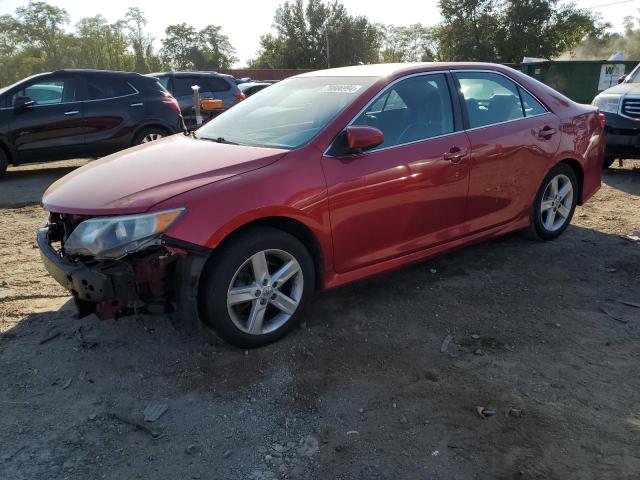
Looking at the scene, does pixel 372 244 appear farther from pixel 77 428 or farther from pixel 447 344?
pixel 77 428

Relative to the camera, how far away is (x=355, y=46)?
58.9 meters

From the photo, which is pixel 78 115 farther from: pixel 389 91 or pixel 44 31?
pixel 44 31

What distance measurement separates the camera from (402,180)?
373cm

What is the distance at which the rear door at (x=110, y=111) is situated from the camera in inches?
349

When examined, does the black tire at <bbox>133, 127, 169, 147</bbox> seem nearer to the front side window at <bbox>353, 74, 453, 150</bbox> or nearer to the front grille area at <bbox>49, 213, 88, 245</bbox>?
the front grille area at <bbox>49, 213, 88, 245</bbox>

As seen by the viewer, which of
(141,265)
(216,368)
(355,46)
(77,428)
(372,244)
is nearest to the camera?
(77,428)

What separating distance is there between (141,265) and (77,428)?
87cm

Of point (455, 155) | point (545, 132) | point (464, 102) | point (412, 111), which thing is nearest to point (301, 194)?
point (412, 111)

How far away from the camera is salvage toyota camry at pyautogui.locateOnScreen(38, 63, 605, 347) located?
2971 mm

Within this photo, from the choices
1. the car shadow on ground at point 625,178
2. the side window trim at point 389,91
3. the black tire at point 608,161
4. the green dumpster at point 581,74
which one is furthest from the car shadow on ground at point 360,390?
the green dumpster at point 581,74

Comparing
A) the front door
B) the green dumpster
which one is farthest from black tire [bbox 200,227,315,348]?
the green dumpster

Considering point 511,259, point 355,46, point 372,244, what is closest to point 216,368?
point 372,244

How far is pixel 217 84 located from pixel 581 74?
16.2 m

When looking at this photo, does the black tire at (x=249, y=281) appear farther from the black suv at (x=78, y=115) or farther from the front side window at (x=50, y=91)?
the front side window at (x=50, y=91)
